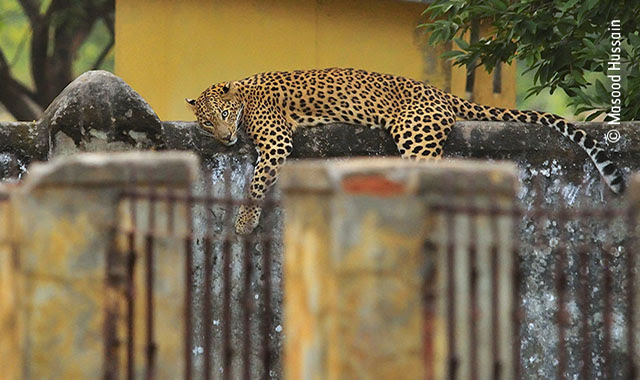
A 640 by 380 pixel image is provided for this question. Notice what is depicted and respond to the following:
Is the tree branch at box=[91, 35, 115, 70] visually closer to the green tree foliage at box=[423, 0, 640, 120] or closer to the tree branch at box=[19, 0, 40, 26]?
the tree branch at box=[19, 0, 40, 26]

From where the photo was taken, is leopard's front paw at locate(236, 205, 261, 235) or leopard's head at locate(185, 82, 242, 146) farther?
leopard's head at locate(185, 82, 242, 146)

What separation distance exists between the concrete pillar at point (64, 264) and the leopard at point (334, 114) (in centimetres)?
269

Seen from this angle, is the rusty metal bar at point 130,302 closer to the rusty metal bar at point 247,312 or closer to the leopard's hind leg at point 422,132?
the rusty metal bar at point 247,312

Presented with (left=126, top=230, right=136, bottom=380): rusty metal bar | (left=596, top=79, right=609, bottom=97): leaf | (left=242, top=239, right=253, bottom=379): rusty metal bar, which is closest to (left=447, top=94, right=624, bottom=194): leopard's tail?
(left=596, top=79, right=609, bottom=97): leaf

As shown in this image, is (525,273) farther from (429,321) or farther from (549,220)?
(429,321)

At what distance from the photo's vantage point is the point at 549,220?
7082 millimetres

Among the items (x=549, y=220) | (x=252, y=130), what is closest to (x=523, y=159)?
(x=549, y=220)

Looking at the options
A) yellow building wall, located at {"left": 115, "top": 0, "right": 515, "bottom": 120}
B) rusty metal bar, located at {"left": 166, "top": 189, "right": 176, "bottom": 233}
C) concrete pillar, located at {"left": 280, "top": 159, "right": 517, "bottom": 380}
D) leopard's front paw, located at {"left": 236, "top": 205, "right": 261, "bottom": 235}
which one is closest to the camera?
concrete pillar, located at {"left": 280, "top": 159, "right": 517, "bottom": 380}

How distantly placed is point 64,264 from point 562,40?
5.01m

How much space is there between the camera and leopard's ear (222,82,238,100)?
7840mm

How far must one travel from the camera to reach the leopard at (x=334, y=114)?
23.5 feet

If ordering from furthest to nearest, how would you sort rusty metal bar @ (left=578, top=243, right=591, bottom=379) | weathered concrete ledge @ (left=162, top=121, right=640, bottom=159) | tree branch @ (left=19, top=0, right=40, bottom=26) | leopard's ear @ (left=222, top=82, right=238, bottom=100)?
tree branch @ (left=19, top=0, right=40, bottom=26) → leopard's ear @ (left=222, top=82, right=238, bottom=100) → weathered concrete ledge @ (left=162, top=121, right=640, bottom=159) → rusty metal bar @ (left=578, top=243, right=591, bottom=379)

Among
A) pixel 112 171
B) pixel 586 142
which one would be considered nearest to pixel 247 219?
pixel 586 142

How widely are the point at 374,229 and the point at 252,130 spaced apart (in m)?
3.70
